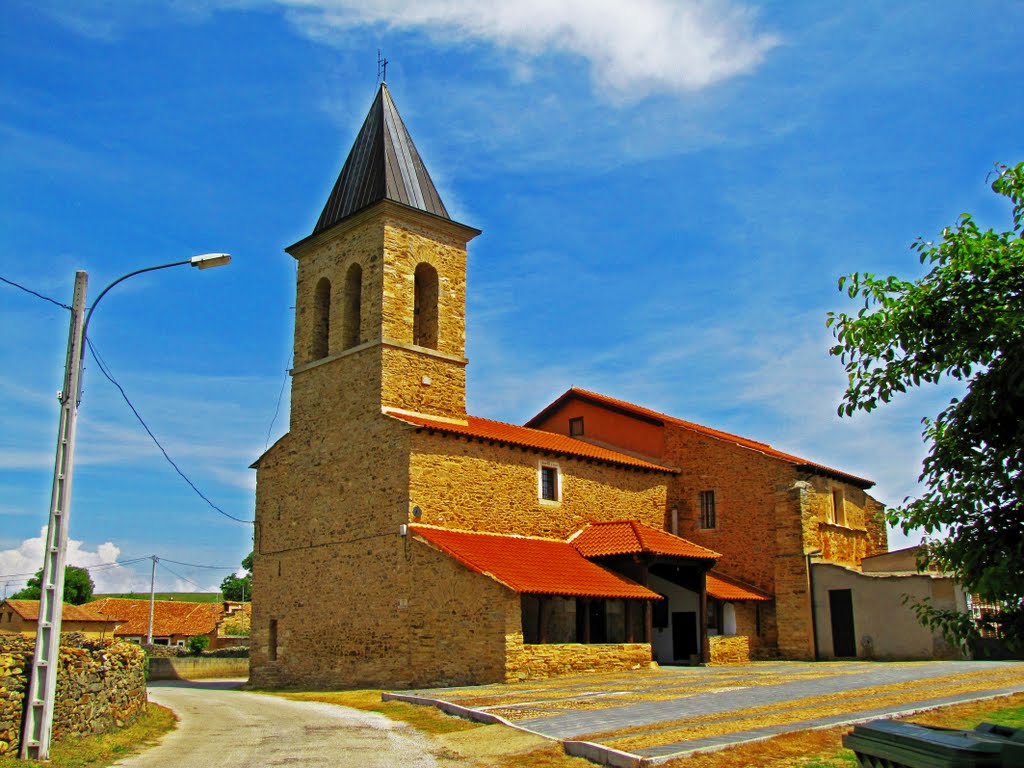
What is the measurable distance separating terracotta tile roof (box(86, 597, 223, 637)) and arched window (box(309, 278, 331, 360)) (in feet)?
125

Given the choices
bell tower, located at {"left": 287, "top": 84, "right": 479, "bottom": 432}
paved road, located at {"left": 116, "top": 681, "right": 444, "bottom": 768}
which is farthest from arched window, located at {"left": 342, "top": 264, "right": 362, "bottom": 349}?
paved road, located at {"left": 116, "top": 681, "right": 444, "bottom": 768}

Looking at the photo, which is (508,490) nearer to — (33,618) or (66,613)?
(33,618)

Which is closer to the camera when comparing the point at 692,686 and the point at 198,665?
the point at 692,686

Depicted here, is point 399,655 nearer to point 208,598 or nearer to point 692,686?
point 692,686

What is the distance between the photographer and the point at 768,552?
30.8m

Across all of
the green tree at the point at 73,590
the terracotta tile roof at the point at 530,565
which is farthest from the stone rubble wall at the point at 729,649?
the green tree at the point at 73,590

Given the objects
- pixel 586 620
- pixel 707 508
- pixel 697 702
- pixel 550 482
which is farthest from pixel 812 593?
pixel 697 702

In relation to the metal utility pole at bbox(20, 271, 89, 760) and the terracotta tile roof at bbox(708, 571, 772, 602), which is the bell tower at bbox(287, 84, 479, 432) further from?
the metal utility pole at bbox(20, 271, 89, 760)

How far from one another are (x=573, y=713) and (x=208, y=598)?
118m

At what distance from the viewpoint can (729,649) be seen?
2777 cm

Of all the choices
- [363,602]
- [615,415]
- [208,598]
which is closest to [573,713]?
[363,602]

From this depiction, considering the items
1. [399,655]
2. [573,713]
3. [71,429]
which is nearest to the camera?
[71,429]

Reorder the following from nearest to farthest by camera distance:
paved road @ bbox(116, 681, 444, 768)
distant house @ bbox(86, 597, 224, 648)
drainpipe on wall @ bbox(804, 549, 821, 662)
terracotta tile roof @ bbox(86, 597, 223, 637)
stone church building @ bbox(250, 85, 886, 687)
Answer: paved road @ bbox(116, 681, 444, 768)
stone church building @ bbox(250, 85, 886, 687)
drainpipe on wall @ bbox(804, 549, 821, 662)
distant house @ bbox(86, 597, 224, 648)
terracotta tile roof @ bbox(86, 597, 223, 637)

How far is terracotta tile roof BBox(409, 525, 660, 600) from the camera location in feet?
73.0
